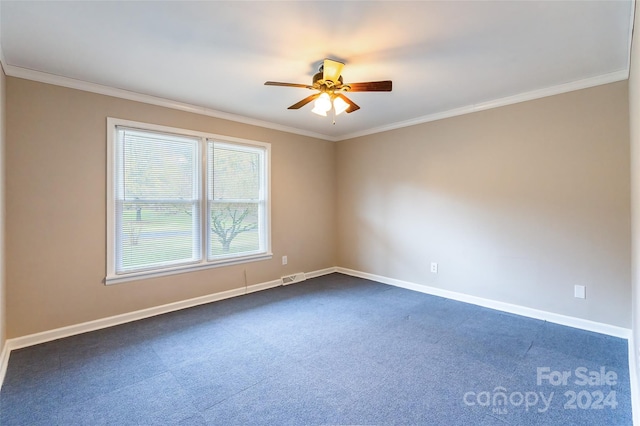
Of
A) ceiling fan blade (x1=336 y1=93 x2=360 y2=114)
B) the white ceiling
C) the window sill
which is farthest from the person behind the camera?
the window sill

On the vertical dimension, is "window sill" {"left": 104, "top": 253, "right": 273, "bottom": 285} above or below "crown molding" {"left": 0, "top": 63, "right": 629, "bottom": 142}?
below

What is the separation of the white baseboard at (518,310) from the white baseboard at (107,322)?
80.8 inches

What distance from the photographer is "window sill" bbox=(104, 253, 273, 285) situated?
316 centimetres

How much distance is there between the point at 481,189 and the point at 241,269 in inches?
129

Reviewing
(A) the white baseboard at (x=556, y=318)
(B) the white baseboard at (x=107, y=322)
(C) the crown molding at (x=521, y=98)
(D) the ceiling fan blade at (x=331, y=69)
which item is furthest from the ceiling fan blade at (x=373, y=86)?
(B) the white baseboard at (x=107, y=322)

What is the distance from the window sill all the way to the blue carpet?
47 cm

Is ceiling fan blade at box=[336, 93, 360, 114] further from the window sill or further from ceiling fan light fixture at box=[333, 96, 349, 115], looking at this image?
the window sill

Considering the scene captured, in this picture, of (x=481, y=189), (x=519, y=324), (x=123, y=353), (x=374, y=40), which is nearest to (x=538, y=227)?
(x=481, y=189)

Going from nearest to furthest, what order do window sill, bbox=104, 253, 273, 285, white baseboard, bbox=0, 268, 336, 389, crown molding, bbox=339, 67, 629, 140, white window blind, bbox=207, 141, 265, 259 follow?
white baseboard, bbox=0, 268, 336, 389, crown molding, bbox=339, 67, 629, 140, window sill, bbox=104, 253, 273, 285, white window blind, bbox=207, 141, 265, 259

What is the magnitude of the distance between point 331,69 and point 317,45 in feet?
0.67

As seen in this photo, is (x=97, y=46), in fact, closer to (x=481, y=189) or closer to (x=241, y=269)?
(x=241, y=269)

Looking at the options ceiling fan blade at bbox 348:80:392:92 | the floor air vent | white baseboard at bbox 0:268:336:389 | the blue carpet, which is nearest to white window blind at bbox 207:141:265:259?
white baseboard at bbox 0:268:336:389

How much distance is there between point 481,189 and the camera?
145 inches

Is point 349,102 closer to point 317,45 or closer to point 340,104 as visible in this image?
point 340,104
